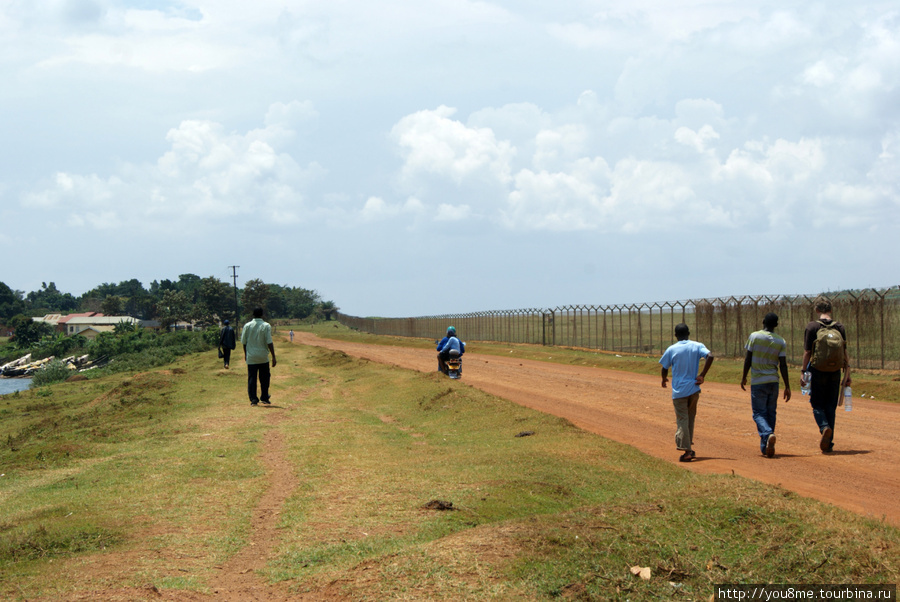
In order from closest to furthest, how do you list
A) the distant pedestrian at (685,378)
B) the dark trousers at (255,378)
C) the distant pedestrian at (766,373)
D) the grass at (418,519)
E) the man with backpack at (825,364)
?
the grass at (418,519) < the distant pedestrian at (685,378) < the man with backpack at (825,364) < the distant pedestrian at (766,373) < the dark trousers at (255,378)

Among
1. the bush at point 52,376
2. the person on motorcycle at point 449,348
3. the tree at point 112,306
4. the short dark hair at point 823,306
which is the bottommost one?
the bush at point 52,376

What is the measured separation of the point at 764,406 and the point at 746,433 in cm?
277

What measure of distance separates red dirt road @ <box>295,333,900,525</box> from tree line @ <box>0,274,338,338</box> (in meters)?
72.2

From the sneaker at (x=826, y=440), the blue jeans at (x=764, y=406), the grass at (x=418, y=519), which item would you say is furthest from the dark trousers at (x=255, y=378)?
the sneaker at (x=826, y=440)

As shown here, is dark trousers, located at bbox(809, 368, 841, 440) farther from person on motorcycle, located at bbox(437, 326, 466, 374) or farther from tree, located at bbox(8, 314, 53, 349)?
tree, located at bbox(8, 314, 53, 349)

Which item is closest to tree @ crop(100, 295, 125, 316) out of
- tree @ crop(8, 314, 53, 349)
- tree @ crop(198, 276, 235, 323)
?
A: tree @ crop(8, 314, 53, 349)

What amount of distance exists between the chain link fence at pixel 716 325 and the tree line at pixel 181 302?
48040mm

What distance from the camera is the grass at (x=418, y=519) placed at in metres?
5.30

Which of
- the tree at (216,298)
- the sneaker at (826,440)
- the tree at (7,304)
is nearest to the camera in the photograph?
the sneaker at (826,440)

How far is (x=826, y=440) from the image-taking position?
10594 mm

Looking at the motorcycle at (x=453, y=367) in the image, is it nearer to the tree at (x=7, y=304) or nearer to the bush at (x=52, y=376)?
the bush at (x=52, y=376)

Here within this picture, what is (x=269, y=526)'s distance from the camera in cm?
732

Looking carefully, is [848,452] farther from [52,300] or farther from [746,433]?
[52,300]

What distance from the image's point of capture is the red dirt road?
28.3ft
